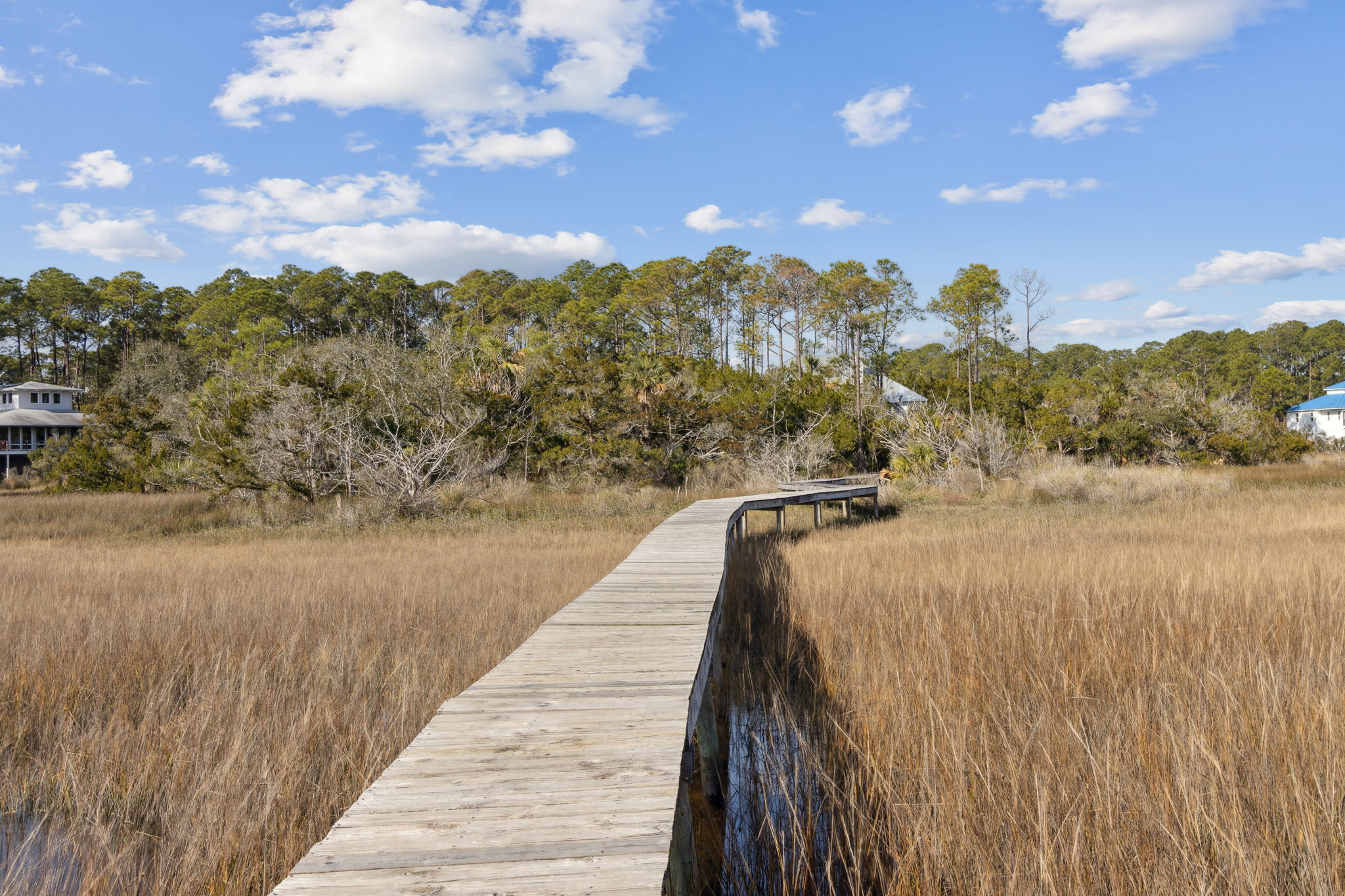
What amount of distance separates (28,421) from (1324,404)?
77.4m

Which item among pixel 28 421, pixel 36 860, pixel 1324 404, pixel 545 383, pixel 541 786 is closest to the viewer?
pixel 541 786

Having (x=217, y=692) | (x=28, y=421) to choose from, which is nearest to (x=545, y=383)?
(x=217, y=692)

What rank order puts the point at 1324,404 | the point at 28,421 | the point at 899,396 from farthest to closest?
the point at 1324,404 < the point at 28,421 < the point at 899,396

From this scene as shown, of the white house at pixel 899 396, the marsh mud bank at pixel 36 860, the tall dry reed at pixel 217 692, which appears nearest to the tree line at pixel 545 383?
the white house at pixel 899 396

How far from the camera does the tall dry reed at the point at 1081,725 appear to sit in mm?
2240

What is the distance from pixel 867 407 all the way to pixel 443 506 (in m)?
15.4

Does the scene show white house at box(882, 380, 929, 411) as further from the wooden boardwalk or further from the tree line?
the wooden boardwalk

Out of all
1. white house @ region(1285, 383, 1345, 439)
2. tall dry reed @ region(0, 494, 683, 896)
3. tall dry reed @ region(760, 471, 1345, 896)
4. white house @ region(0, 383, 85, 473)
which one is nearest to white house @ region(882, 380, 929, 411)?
tall dry reed @ region(760, 471, 1345, 896)

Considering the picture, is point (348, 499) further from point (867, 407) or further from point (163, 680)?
point (867, 407)

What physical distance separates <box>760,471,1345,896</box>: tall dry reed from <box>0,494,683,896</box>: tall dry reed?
6.43 feet

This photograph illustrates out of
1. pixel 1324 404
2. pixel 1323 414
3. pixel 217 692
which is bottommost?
pixel 217 692

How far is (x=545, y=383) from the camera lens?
712 inches

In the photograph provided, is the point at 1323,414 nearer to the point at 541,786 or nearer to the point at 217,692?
the point at 541,786

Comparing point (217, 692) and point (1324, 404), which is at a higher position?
point (1324, 404)
